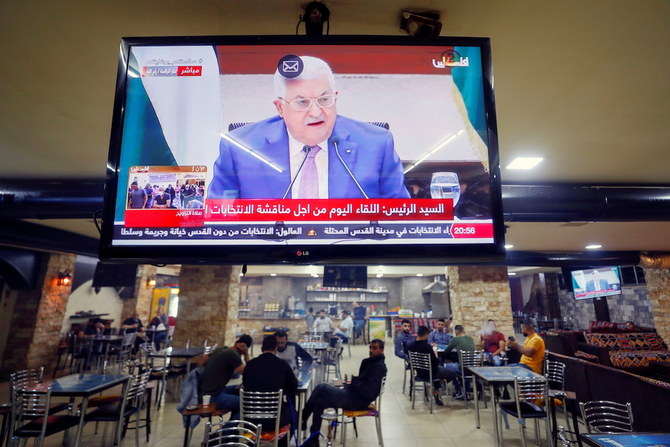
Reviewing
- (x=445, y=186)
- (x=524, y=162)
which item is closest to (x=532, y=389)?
(x=524, y=162)

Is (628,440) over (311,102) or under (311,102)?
under

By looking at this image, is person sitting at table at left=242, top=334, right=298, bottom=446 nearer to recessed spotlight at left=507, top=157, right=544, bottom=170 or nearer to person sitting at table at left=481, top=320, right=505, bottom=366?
recessed spotlight at left=507, top=157, right=544, bottom=170

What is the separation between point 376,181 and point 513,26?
1.26 meters

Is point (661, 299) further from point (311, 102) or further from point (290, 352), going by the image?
point (311, 102)

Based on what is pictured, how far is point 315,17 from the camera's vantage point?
59.1 inches

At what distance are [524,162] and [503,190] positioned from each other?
390mm

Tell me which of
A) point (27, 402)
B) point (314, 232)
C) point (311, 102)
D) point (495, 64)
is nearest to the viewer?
point (314, 232)

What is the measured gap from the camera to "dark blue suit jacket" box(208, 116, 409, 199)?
1.18 metres

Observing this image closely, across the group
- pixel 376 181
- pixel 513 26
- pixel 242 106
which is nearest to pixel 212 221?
pixel 242 106

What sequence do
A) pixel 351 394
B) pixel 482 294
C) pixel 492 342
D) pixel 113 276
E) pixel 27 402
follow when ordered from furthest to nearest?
pixel 113 276
pixel 482 294
pixel 492 342
pixel 351 394
pixel 27 402

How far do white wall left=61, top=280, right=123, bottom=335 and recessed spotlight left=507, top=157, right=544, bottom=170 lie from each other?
38.8 ft

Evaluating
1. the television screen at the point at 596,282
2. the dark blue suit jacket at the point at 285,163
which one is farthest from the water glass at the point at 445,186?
the television screen at the point at 596,282

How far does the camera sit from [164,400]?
6.12 metres

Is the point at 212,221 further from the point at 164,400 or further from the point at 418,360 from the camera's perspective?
the point at 164,400
